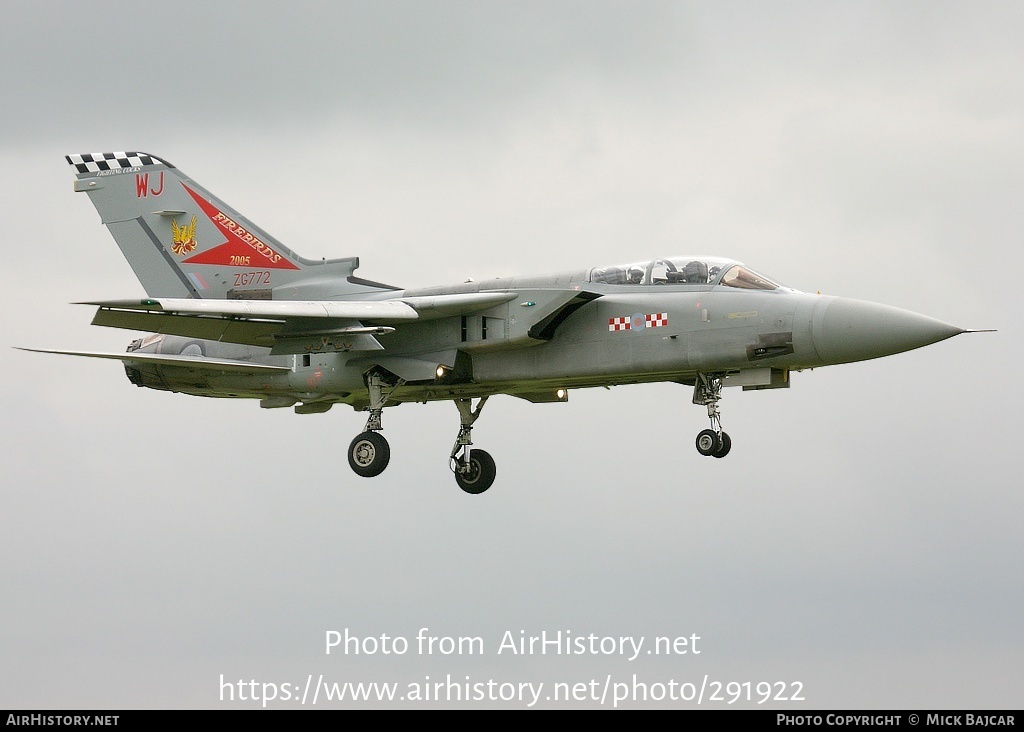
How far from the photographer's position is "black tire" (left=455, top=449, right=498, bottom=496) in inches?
1026

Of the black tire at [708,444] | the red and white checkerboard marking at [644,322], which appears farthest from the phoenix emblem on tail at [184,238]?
the black tire at [708,444]

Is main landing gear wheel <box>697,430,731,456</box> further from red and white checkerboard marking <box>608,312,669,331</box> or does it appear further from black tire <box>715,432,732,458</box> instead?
red and white checkerboard marking <box>608,312,669,331</box>

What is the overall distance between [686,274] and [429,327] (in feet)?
14.3

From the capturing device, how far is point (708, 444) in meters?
21.9

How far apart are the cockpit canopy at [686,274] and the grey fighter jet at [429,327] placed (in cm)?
3

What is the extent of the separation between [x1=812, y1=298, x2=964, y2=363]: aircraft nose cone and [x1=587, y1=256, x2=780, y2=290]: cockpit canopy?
1.18 metres

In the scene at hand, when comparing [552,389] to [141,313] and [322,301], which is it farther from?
[141,313]

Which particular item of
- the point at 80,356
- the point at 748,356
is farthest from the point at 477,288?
the point at 80,356

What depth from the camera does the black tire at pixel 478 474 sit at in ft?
85.5

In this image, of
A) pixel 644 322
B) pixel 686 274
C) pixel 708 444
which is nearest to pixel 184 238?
pixel 644 322

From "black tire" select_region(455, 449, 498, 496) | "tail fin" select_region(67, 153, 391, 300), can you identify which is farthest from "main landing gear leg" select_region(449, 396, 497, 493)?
"tail fin" select_region(67, 153, 391, 300)

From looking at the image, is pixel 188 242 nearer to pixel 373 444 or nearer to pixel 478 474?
pixel 373 444

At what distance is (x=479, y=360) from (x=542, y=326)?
1.48 meters

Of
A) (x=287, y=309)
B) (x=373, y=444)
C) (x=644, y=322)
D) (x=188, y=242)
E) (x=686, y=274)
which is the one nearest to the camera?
(x=644, y=322)
